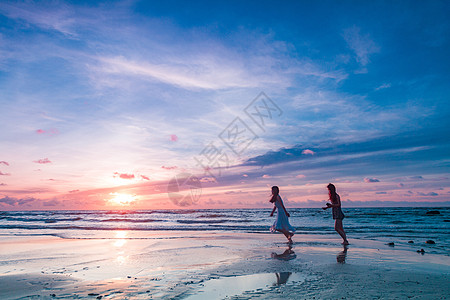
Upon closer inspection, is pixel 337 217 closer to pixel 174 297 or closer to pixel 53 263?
pixel 174 297

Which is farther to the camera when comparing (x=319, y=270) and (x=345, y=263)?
(x=345, y=263)

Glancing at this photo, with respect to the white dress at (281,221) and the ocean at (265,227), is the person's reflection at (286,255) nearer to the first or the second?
the white dress at (281,221)

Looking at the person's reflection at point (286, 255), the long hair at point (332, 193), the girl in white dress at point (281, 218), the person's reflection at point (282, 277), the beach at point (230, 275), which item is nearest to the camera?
the beach at point (230, 275)

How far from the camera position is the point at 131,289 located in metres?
4.97

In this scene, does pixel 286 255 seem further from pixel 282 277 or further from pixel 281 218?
pixel 281 218

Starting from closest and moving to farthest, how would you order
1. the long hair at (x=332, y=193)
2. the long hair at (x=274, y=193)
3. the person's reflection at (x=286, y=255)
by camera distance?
the person's reflection at (x=286, y=255)
the long hair at (x=332, y=193)
the long hair at (x=274, y=193)

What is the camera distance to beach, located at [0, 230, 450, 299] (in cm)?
475

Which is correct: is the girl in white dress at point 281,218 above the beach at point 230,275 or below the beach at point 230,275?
above

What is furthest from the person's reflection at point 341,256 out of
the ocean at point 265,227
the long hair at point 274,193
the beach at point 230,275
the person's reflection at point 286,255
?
the long hair at point 274,193

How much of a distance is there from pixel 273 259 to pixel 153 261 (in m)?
3.33

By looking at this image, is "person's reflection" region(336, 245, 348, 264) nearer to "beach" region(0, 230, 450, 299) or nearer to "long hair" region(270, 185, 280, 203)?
"beach" region(0, 230, 450, 299)

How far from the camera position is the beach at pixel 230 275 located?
4.75 m

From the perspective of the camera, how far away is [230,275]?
236 inches

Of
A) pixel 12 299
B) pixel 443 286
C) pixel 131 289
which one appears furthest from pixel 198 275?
pixel 443 286
